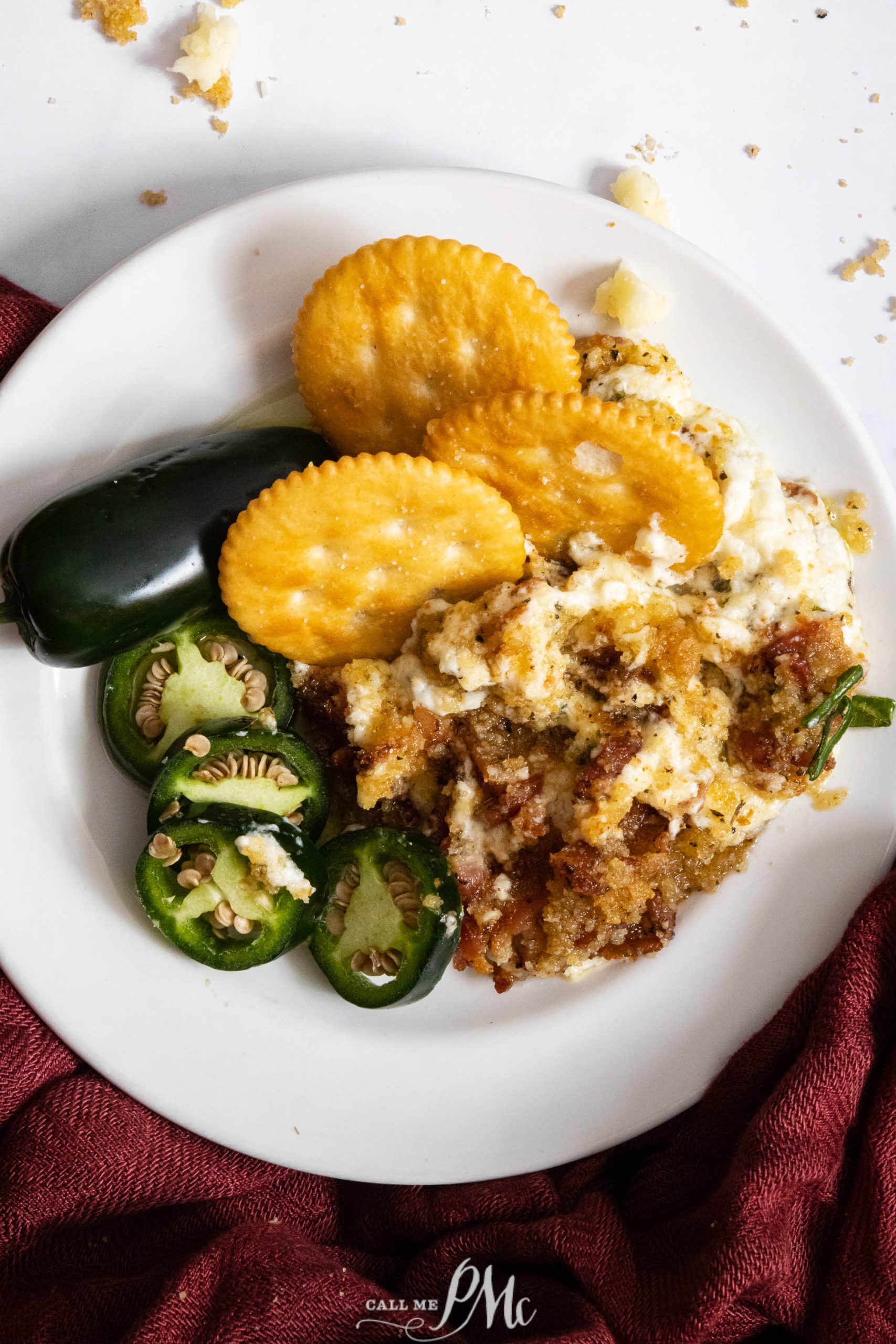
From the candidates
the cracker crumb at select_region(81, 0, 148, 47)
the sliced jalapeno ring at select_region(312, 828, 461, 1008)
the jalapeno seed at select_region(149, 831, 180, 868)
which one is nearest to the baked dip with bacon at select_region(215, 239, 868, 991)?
the sliced jalapeno ring at select_region(312, 828, 461, 1008)

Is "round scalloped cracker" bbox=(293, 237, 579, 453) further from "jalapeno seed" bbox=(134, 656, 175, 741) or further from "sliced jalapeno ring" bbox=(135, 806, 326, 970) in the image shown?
"sliced jalapeno ring" bbox=(135, 806, 326, 970)

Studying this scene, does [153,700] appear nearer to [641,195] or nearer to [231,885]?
[231,885]

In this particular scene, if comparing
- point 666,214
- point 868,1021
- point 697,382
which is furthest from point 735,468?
point 868,1021

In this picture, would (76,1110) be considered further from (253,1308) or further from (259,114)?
(259,114)

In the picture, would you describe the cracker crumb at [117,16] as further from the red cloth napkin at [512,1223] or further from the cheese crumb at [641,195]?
the cheese crumb at [641,195]

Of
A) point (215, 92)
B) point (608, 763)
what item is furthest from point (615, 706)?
point (215, 92)
